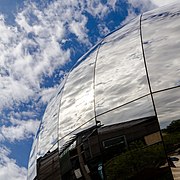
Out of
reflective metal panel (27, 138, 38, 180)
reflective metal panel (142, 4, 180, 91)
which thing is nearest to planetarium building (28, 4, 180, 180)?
reflective metal panel (142, 4, 180, 91)

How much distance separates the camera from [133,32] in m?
8.65

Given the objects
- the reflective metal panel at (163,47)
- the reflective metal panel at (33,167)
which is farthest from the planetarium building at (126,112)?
the reflective metal panel at (33,167)

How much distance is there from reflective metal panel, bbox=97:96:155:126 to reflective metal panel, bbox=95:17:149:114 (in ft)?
0.40

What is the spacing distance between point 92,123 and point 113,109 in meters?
0.55

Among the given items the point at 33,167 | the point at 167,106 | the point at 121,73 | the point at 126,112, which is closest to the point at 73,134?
the point at 126,112

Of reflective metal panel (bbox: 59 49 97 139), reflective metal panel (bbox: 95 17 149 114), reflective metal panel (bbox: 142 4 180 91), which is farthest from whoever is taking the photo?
reflective metal panel (bbox: 59 49 97 139)

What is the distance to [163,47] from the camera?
7.48m

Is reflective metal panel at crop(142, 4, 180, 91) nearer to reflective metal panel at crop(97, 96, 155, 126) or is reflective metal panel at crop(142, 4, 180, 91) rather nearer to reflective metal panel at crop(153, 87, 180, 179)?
reflective metal panel at crop(153, 87, 180, 179)

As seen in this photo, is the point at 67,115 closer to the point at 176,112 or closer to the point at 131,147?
the point at 131,147

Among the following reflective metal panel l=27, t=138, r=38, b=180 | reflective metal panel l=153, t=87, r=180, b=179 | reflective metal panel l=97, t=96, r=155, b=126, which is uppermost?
reflective metal panel l=27, t=138, r=38, b=180

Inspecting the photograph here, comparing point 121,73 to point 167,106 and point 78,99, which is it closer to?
point 78,99

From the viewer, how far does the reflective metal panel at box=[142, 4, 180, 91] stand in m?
6.91

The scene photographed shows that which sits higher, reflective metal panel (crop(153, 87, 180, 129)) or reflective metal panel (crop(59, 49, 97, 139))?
reflective metal panel (crop(59, 49, 97, 139))

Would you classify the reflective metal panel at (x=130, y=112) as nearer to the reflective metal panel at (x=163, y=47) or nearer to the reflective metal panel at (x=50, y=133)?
the reflective metal panel at (x=163, y=47)
